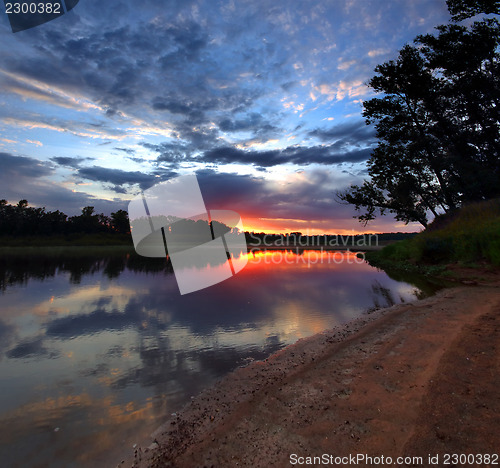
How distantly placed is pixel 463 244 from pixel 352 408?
68.4 ft

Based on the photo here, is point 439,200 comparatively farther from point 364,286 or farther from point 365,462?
point 365,462

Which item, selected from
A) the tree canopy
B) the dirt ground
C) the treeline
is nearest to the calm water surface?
the dirt ground

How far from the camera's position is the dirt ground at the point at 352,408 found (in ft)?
9.59

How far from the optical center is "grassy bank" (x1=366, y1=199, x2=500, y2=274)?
55.8 ft

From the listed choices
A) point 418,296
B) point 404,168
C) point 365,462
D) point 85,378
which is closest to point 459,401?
point 365,462

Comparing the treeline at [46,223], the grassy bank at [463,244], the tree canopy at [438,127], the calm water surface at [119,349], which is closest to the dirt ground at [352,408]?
the calm water surface at [119,349]

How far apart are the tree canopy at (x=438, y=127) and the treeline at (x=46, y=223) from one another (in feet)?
361

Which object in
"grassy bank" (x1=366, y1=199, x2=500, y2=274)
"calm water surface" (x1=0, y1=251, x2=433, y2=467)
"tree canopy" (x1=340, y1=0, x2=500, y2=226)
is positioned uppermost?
"tree canopy" (x1=340, y1=0, x2=500, y2=226)

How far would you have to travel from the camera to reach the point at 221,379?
17.2ft

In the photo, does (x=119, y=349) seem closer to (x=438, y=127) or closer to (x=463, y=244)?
(x=463, y=244)

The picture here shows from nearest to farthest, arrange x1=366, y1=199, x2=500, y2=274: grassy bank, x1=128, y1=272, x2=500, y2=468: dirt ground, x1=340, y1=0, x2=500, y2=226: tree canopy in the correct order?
x1=128, y1=272, x2=500, y2=468: dirt ground
x1=366, y1=199, x2=500, y2=274: grassy bank
x1=340, y1=0, x2=500, y2=226: tree canopy

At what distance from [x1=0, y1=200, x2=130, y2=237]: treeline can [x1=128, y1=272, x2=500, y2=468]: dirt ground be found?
117 meters

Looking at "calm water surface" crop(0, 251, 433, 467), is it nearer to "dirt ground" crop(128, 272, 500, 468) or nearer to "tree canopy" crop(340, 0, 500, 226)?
"dirt ground" crop(128, 272, 500, 468)

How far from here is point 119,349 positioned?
6941 mm
